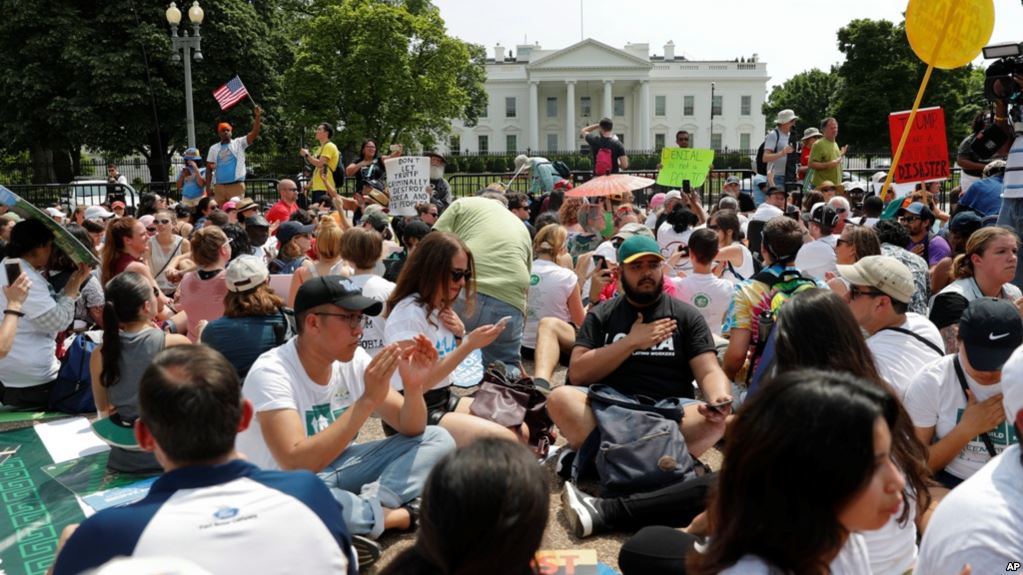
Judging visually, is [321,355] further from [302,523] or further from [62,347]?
[62,347]

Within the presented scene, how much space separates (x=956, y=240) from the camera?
693 centimetres

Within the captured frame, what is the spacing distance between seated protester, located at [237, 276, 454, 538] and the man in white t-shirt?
2154mm

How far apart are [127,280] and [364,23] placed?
46.0 metres

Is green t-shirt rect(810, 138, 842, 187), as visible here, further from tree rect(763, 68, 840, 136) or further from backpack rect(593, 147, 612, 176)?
tree rect(763, 68, 840, 136)

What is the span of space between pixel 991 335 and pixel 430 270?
9.60 ft

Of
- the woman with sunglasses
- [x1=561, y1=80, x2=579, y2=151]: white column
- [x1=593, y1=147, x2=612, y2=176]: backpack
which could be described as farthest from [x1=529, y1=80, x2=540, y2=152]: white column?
the woman with sunglasses

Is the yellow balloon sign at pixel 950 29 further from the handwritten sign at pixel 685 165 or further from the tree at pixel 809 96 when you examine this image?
the tree at pixel 809 96

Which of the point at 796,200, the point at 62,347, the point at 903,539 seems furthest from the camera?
the point at 796,200

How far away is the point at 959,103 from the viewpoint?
5309 cm

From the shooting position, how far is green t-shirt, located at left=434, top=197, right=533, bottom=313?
638 cm

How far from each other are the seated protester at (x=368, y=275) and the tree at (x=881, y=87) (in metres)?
52.5

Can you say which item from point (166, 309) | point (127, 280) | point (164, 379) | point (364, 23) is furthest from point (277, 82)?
point (164, 379)

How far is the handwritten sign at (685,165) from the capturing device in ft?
41.0

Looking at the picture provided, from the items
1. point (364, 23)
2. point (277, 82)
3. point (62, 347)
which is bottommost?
point (62, 347)
